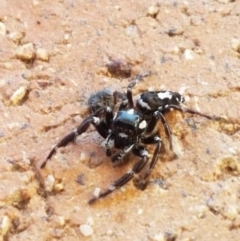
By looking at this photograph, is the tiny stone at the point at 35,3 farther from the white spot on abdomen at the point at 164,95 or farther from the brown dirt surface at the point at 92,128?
the white spot on abdomen at the point at 164,95

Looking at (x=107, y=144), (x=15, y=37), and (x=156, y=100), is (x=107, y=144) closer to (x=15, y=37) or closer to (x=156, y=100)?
(x=156, y=100)

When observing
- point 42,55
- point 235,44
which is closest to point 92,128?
point 42,55

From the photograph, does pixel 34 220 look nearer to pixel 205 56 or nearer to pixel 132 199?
pixel 132 199

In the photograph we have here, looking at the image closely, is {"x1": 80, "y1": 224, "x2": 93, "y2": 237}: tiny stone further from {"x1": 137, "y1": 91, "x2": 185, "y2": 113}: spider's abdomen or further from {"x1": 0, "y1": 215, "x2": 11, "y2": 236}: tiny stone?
{"x1": 137, "y1": 91, "x2": 185, "y2": 113}: spider's abdomen

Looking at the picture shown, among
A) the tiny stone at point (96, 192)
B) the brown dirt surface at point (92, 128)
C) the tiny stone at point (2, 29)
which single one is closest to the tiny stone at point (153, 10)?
the brown dirt surface at point (92, 128)

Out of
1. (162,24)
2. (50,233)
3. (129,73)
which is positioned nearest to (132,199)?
(50,233)

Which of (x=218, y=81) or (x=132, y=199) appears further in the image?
(x=218, y=81)

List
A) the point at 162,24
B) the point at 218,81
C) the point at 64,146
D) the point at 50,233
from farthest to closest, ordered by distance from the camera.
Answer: the point at 162,24
the point at 218,81
the point at 64,146
the point at 50,233
